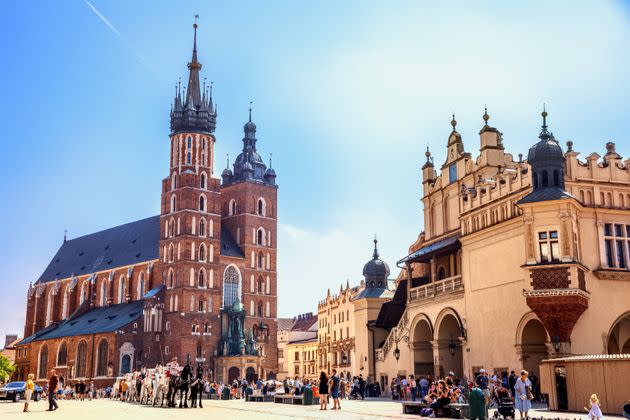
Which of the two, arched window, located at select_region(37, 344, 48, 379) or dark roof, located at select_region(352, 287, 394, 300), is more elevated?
dark roof, located at select_region(352, 287, 394, 300)

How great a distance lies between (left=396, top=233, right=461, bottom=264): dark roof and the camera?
4178 centimetres

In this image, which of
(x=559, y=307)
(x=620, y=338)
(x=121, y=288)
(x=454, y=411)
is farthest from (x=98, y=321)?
(x=454, y=411)

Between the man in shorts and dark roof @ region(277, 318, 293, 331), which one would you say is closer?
the man in shorts

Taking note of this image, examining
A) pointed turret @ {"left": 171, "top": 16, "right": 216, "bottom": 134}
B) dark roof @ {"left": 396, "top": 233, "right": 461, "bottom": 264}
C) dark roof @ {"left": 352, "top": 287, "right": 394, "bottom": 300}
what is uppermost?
pointed turret @ {"left": 171, "top": 16, "right": 216, "bottom": 134}

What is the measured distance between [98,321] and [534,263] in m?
72.1

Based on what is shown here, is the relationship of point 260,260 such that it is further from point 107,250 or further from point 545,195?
point 545,195

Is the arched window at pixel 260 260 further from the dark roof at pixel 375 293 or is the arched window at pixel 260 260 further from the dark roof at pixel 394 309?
the dark roof at pixel 394 309

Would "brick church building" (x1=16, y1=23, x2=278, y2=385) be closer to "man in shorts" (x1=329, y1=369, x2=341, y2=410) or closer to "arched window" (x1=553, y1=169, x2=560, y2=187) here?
"man in shorts" (x1=329, y1=369, x2=341, y2=410)

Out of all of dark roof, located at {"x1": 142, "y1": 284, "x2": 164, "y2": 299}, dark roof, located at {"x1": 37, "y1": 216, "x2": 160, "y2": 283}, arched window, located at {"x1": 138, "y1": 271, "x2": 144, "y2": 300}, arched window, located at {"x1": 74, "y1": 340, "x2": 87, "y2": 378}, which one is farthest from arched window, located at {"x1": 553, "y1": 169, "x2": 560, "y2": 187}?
arched window, located at {"x1": 138, "y1": 271, "x2": 144, "y2": 300}

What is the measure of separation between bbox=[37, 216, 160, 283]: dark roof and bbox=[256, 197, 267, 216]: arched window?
13.8 meters

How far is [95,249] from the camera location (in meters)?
112

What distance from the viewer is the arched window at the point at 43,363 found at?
9626 cm

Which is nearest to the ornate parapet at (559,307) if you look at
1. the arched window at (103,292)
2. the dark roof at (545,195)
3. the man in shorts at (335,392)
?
the dark roof at (545,195)

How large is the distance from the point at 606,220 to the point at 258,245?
63.9 metres
